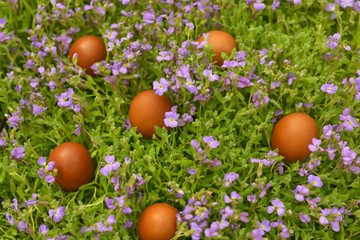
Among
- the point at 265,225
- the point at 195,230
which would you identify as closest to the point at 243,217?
the point at 265,225

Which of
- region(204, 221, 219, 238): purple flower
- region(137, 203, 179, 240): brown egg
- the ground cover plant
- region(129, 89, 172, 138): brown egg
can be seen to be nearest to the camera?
region(204, 221, 219, 238): purple flower

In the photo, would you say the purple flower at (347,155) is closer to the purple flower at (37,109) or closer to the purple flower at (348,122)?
the purple flower at (348,122)

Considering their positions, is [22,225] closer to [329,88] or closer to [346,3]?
[329,88]

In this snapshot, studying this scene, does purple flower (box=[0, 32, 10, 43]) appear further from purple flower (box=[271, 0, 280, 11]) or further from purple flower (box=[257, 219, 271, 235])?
purple flower (box=[257, 219, 271, 235])

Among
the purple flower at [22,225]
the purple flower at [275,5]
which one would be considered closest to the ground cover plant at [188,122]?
the purple flower at [22,225]

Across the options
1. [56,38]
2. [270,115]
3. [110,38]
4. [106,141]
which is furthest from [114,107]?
[270,115]

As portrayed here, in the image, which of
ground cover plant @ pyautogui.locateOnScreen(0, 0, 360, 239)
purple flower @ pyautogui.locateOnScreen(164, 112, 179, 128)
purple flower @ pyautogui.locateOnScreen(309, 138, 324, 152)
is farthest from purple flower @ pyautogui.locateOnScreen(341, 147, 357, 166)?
purple flower @ pyautogui.locateOnScreen(164, 112, 179, 128)
